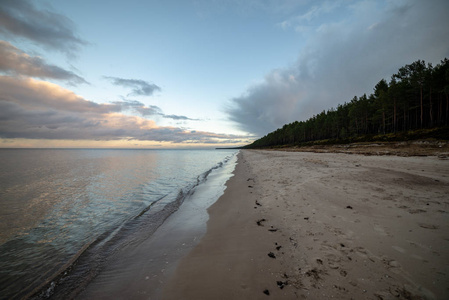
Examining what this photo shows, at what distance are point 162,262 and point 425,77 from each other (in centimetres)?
7110

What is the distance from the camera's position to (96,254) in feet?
20.3

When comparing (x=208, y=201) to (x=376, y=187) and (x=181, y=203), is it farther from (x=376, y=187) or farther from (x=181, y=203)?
(x=376, y=187)

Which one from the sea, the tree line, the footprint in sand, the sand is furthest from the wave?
the tree line

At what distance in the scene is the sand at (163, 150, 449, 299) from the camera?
10.6 ft

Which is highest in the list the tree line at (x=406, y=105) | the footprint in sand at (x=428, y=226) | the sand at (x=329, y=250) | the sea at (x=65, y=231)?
the tree line at (x=406, y=105)

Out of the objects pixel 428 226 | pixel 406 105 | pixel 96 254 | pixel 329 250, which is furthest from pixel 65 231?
pixel 406 105

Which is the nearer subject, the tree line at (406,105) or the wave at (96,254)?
the wave at (96,254)

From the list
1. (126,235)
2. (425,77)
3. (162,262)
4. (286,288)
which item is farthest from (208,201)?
(425,77)

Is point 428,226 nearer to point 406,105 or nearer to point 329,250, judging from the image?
point 329,250

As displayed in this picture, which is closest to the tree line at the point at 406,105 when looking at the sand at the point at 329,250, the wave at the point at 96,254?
the sand at the point at 329,250

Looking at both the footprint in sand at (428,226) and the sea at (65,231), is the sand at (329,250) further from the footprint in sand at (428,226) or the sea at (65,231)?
the sea at (65,231)

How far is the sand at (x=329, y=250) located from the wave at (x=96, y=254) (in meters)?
2.89

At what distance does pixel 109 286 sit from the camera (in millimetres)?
4406

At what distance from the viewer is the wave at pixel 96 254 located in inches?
176
